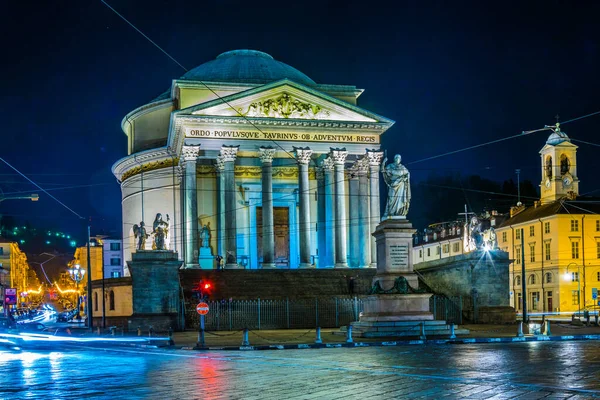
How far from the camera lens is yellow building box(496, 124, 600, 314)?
74250 millimetres

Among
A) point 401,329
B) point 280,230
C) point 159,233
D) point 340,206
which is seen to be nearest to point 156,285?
point 159,233

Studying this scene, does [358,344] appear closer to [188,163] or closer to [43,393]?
[43,393]

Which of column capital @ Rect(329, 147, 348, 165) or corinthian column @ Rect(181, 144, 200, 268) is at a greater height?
column capital @ Rect(329, 147, 348, 165)

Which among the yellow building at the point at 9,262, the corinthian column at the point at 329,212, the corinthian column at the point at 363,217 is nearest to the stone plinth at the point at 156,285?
the corinthian column at the point at 329,212

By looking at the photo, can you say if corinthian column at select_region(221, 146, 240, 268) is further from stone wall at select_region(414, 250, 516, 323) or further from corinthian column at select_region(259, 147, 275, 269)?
stone wall at select_region(414, 250, 516, 323)

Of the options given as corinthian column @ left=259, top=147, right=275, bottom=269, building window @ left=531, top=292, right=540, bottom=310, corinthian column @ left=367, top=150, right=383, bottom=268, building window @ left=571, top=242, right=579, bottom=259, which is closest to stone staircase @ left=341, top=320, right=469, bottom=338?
corinthian column @ left=259, top=147, right=275, bottom=269

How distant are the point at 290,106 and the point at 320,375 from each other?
39.4 m

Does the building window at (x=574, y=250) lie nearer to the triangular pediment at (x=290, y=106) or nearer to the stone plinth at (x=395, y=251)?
the triangular pediment at (x=290, y=106)

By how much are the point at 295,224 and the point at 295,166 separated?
14.0ft

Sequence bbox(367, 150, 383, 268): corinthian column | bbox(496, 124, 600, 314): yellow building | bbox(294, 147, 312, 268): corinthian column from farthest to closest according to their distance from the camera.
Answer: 1. bbox(496, 124, 600, 314): yellow building
2. bbox(367, 150, 383, 268): corinthian column
3. bbox(294, 147, 312, 268): corinthian column

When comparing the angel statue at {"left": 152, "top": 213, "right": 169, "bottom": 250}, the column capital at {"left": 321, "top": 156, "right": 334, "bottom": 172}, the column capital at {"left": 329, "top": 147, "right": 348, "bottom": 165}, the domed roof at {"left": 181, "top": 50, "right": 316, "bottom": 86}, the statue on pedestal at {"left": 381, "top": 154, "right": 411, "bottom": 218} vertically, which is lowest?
the angel statue at {"left": 152, "top": 213, "right": 169, "bottom": 250}

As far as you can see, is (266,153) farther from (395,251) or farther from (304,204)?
(395,251)

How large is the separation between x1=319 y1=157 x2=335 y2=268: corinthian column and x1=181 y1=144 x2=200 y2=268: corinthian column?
866 centimetres

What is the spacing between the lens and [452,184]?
412 ft
